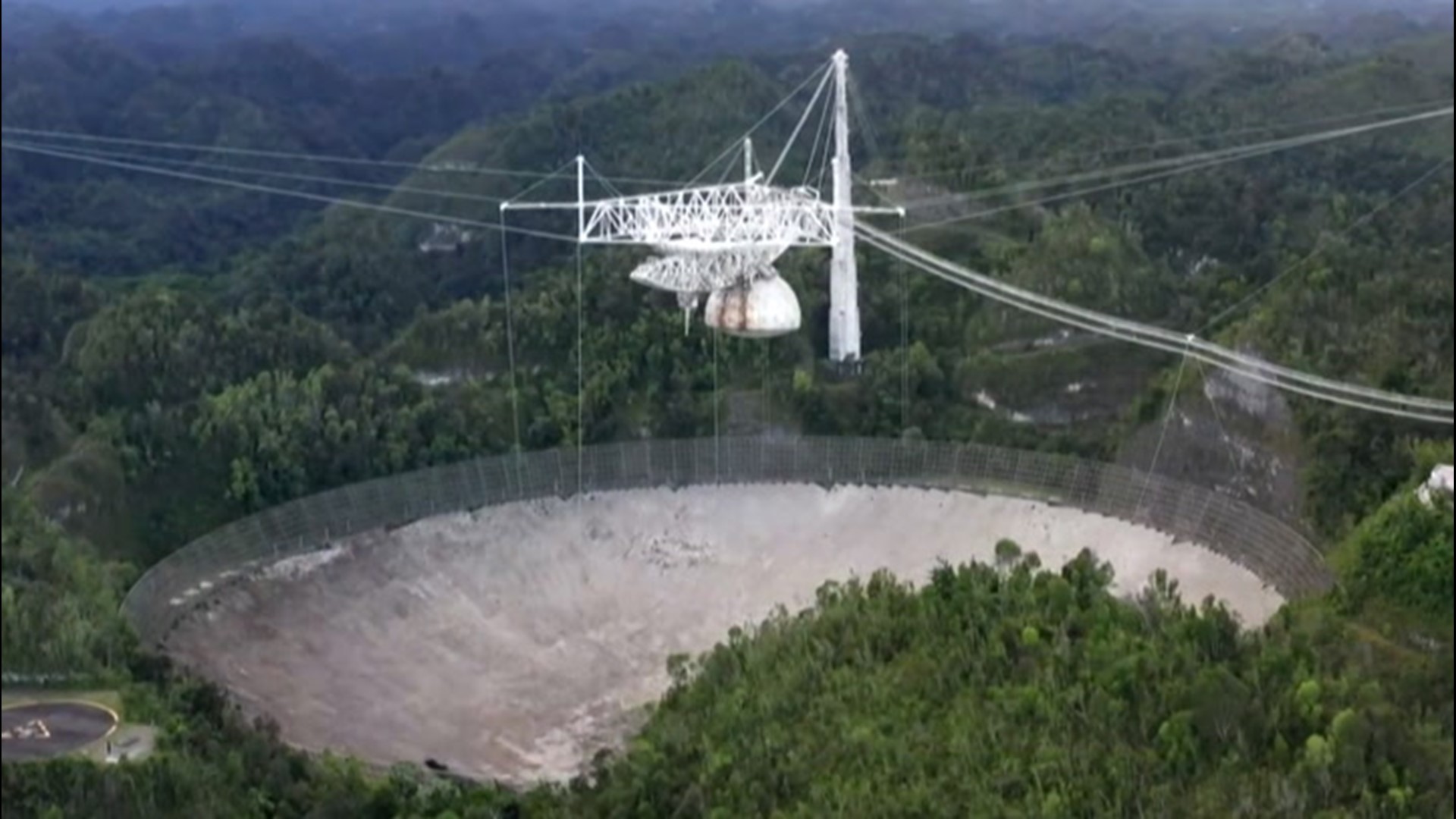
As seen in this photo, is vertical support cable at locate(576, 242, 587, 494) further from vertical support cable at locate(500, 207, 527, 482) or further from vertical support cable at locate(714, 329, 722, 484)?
vertical support cable at locate(714, 329, 722, 484)

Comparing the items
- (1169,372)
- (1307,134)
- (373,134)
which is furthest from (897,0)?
(1169,372)

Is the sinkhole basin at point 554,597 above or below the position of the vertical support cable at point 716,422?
below

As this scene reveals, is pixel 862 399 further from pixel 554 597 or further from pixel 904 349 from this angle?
pixel 554 597

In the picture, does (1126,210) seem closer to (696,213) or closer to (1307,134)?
(1307,134)

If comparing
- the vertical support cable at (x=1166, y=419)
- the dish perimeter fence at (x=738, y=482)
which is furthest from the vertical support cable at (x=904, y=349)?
the vertical support cable at (x=1166, y=419)

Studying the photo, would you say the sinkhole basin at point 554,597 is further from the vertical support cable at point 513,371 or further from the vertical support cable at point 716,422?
the vertical support cable at point 513,371

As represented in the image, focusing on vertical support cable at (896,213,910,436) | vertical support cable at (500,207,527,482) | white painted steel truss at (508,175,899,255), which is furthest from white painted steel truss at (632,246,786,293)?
vertical support cable at (896,213,910,436)

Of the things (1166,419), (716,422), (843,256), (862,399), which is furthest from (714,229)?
(1166,419)
